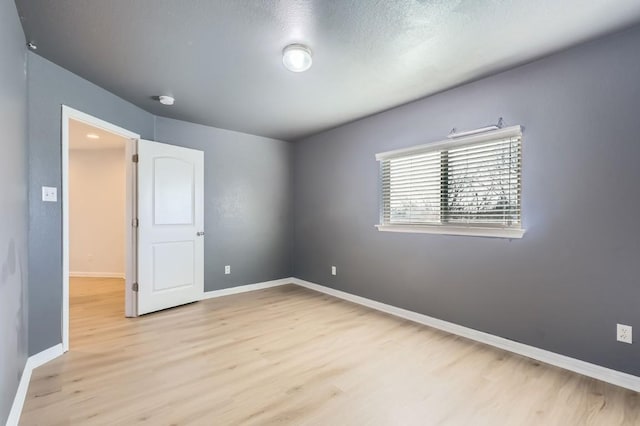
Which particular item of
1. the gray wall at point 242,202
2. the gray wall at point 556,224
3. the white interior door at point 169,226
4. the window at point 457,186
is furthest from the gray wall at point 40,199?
the gray wall at point 556,224

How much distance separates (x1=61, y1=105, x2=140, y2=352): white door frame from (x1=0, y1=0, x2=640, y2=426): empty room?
0.08ft

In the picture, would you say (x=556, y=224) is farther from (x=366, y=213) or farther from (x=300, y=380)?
(x=300, y=380)

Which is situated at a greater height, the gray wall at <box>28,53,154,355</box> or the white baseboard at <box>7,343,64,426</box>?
the gray wall at <box>28,53,154,355</box>

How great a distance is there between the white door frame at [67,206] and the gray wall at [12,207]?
1.32ft

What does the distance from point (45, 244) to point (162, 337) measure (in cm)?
127

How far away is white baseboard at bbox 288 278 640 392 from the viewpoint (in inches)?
80.8

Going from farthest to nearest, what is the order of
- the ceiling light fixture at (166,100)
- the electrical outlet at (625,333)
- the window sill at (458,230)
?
the ceiling light fixture at (166,100) → the window sill at (458,230) → the electrical outlet at (625,333)

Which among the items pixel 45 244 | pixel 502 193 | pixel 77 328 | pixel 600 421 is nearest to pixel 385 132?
pixel 502 193

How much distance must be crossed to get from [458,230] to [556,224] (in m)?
0.77

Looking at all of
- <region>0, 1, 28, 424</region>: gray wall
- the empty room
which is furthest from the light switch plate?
<region>0, 1, 28, 424</region>: gray wall

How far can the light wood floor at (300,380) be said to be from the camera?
1749 mm

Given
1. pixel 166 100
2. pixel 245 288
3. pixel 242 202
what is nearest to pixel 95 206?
pixel 242 202

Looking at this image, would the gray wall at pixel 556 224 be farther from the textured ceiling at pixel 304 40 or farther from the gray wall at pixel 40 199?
the gray wall at pixel 40 199

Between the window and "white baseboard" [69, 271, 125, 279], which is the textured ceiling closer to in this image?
the window
